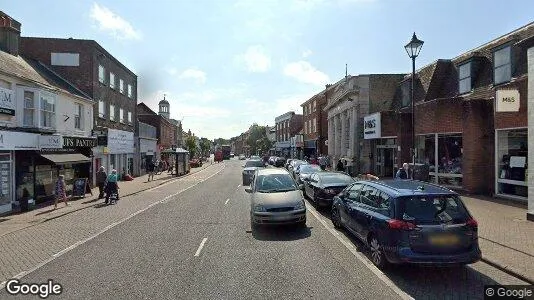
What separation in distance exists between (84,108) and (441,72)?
22531mm

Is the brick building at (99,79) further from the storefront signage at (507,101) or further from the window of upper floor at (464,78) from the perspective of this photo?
the storefront signage at (507,101)

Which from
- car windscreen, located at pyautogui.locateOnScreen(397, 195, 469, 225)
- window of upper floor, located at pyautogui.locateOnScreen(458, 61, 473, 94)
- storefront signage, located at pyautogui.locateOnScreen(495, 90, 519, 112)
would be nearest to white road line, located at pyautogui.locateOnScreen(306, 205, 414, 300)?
car windscreen, located at pyautogui.locateOnScreen(397, 195, 469, 225)

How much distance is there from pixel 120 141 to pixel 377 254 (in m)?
27.3

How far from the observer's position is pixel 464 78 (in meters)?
19.6

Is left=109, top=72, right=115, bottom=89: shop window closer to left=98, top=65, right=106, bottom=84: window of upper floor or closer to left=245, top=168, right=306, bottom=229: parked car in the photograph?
left=98, top=65, right=106, bottom=84: window of upper floor

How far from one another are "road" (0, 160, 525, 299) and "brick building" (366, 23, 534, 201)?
8.61 metres

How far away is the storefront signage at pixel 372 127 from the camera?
84.7 feet

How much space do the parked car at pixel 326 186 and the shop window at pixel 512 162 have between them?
20.7 ft

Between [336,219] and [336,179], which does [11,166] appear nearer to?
[336,179]

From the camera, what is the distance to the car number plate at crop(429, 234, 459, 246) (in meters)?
6.50

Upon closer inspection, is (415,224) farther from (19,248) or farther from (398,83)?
(398,83)

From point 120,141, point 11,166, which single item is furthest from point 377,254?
point 120,141

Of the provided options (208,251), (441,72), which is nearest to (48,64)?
(208,251)

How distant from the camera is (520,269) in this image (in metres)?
6.81
